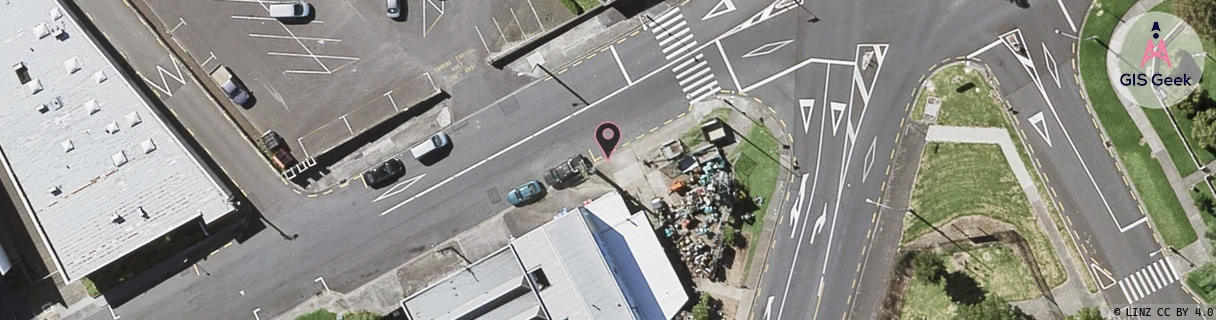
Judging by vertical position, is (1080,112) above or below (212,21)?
below

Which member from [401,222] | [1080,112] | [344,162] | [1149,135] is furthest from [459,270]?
[1149,135]

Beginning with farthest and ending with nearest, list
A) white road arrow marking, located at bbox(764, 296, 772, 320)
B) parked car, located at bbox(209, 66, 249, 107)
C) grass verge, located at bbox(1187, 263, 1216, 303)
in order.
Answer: white road arrow marking, located at bbox(764, 296, 772, 320)
parked car, located at bbox(209, 66, 249, 107)
grass verge, located at bbox(1187, 263, 1216, 303)

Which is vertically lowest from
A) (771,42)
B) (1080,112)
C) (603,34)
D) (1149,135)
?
(1149,135)

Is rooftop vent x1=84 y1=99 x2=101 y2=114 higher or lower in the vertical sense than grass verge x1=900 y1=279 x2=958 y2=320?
higher

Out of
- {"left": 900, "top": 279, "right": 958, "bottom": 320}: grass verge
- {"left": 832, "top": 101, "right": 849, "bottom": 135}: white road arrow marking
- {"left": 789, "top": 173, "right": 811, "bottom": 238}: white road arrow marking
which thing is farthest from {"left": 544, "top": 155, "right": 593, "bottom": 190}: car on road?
{"left": 900, "top": 279, "right": 958, "bottom": 320}: grass verge

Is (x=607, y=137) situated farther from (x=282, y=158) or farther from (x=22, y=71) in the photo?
(x=22, y=71)

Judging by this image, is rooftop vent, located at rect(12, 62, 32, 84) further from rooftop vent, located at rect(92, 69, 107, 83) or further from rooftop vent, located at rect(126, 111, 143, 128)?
rooftop vent, located at rect(126, 111, 143, 128)

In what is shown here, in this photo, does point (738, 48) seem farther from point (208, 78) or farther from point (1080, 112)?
point (208, 78)
